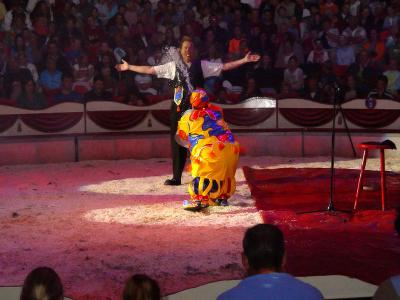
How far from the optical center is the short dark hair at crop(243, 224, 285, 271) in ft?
10.6

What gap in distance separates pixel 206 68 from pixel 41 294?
6.66 metres

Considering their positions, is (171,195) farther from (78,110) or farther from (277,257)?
(277,257)

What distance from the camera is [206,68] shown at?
30.7 feet

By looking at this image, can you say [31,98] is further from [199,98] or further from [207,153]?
[207,153]

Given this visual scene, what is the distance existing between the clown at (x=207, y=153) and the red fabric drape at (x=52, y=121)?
4189mm

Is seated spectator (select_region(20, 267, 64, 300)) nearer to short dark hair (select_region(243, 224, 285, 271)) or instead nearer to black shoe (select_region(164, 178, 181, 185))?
short dark hair (select_region(243, 224, 285, 271))

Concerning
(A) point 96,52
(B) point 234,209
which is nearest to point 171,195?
(B) point 234,209

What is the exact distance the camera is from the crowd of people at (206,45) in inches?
500

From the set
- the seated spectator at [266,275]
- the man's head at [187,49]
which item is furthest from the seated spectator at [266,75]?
the seated spectator at [266,275]

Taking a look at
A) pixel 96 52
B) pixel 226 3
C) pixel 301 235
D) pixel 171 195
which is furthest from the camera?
pixel 226 3

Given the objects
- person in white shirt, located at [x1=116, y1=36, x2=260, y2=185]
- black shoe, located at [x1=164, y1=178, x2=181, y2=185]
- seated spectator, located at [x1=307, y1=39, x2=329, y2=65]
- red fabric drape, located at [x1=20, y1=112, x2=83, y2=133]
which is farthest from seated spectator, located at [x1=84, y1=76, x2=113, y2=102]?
seated spectator, located at [x1=307, y1=39, x2=329, y2=65]

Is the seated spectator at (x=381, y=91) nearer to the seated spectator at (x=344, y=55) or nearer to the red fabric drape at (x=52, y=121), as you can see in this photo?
the seated spectator at (x=344, y=55)

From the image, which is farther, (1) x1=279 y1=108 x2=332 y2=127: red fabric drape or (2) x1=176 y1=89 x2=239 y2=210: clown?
(1) x1=279 y1=108 x2=332 y2=127: red fabric drape

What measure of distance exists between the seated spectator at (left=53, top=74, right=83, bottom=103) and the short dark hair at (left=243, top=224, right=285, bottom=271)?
942 centimetres
